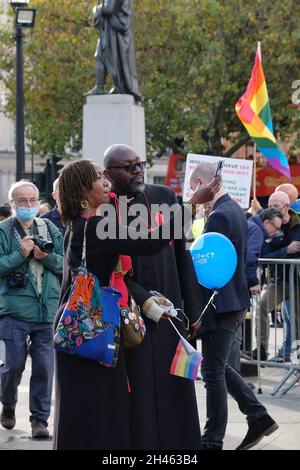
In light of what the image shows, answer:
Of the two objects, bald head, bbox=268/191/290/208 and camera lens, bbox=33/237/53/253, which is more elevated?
camera lens, bbox=33/237/53/253

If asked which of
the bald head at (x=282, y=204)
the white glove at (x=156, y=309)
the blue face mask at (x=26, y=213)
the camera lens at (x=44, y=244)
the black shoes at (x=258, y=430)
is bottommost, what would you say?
the black shoes at (x=258, y=430)

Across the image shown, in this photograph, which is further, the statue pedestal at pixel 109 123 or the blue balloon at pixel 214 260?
the statue pedestal at pixel 109 123

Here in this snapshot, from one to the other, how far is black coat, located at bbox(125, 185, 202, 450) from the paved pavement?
181 cm

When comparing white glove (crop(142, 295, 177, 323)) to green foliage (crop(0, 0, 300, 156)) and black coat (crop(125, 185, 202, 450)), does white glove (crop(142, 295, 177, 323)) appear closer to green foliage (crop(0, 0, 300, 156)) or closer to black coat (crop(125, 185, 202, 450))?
black coat (crop(125, 185, 202, 450))

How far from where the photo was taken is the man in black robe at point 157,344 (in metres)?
5.06

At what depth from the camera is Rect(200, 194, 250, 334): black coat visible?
6742 mm

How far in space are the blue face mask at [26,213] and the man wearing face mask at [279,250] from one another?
3087mm

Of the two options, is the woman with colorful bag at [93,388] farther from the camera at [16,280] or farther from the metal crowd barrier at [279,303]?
the metal crowd barrier at [279,303]

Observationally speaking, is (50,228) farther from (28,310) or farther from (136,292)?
(136,292)

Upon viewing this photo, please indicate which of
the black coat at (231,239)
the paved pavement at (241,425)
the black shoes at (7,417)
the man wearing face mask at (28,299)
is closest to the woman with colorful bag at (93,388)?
the black coat at (231,239)

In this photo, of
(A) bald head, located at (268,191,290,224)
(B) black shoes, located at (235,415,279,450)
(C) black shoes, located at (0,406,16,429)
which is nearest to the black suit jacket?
(B) black shoes, located at (235,415,279,450)

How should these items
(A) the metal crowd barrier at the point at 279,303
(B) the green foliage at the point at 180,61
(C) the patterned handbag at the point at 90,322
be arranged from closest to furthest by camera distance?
1. (C) the patterned handbag at the point at 90,322
2. (A) the metal crowd barrier at the point at 279,303
3. (B) the green foliage at the point at 180,61

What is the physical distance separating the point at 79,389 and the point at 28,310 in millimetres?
2611

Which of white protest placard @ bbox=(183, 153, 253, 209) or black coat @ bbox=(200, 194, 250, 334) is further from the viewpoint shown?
white protest placard @ bbox=(183, 153, 253, 209)
